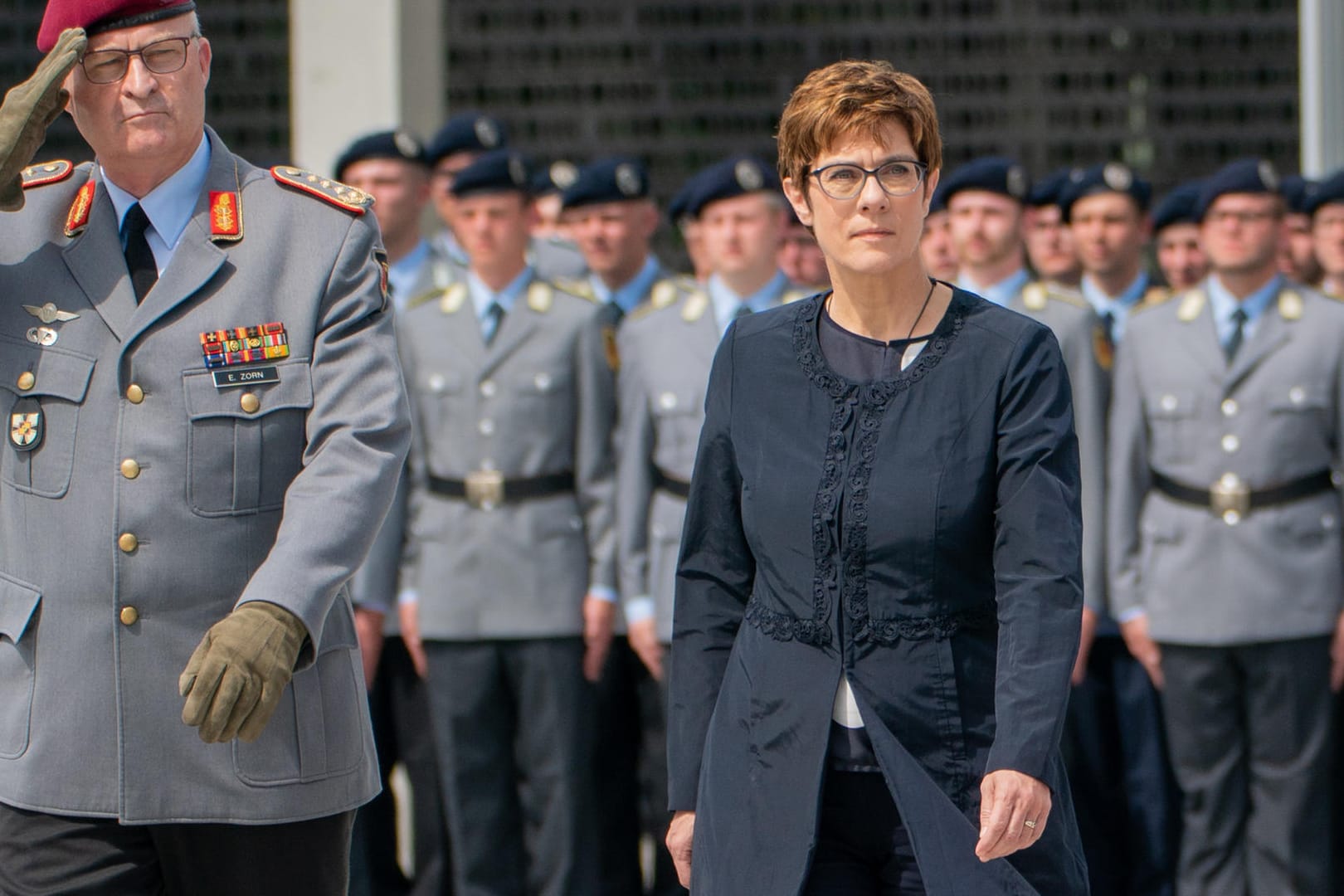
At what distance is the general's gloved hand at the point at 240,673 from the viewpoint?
2.82m

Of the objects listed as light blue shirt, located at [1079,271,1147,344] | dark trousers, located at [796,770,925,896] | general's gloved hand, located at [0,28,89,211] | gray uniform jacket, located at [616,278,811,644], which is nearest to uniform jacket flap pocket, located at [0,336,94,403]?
general's gloved hand, located at [0,28,89,211]

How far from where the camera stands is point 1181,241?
7.26 meters

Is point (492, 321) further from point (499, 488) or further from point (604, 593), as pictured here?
point (604, 593)

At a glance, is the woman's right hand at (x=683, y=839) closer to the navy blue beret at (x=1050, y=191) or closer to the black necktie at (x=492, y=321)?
the black necktie at (x=492, y=321)

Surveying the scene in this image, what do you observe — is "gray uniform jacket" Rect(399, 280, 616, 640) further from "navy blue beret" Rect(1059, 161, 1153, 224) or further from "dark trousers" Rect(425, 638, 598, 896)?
"navy blue beret" Rect(1059, 161, 1153, 224)

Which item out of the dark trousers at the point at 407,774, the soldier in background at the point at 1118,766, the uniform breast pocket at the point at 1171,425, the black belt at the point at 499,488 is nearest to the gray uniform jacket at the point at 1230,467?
the uniform breast pocket at the point at 1171,425

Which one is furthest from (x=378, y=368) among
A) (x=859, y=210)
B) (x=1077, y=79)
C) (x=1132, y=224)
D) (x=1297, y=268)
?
(x=1077, y=79)

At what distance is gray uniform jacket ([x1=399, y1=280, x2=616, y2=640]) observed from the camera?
5727mm

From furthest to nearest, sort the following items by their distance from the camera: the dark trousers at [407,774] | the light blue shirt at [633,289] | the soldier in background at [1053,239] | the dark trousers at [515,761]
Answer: the soldier in background at [1053,239] → the light blue shirt at [633,289] → the dark trousers at [407,774] → the dark trousers at [515,761]

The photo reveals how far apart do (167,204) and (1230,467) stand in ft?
11.1

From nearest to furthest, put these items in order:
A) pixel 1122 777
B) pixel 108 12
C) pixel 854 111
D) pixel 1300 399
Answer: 1. pixel 854 111
2. pixel 108 12
3. pixel 1300 399
4. pixel 1122 777

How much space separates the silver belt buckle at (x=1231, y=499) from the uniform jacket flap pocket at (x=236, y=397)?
10.7 feet

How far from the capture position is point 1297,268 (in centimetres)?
762

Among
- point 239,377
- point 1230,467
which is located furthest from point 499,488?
point 239,377
